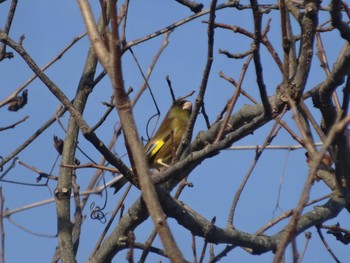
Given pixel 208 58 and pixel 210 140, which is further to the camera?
pixel 210 140

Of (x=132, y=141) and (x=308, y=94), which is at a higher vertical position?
(x=308, y=94)

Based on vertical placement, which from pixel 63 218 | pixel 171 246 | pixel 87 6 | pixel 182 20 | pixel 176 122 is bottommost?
pixel 171 246

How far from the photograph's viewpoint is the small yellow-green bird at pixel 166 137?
5938 millimetres

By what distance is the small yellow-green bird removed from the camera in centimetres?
594

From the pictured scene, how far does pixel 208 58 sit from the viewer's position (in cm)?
239

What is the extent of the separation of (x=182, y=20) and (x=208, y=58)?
97 centimetres

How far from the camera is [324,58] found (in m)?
3.13

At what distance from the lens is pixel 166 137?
615 cm

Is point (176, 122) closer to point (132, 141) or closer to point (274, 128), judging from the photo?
point (274, 128)

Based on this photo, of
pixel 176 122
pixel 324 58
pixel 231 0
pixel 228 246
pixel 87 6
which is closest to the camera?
pixel 87 6

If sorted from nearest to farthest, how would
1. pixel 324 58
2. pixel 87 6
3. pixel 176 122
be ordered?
pixel 87 6
pixel 324 58
pixel 176 122

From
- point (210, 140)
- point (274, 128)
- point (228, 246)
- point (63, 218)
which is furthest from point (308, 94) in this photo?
point (63, 218)

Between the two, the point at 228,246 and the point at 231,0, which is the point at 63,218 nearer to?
the point at 228,246

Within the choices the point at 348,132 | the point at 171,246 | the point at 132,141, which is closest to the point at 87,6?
the point at 132,141
